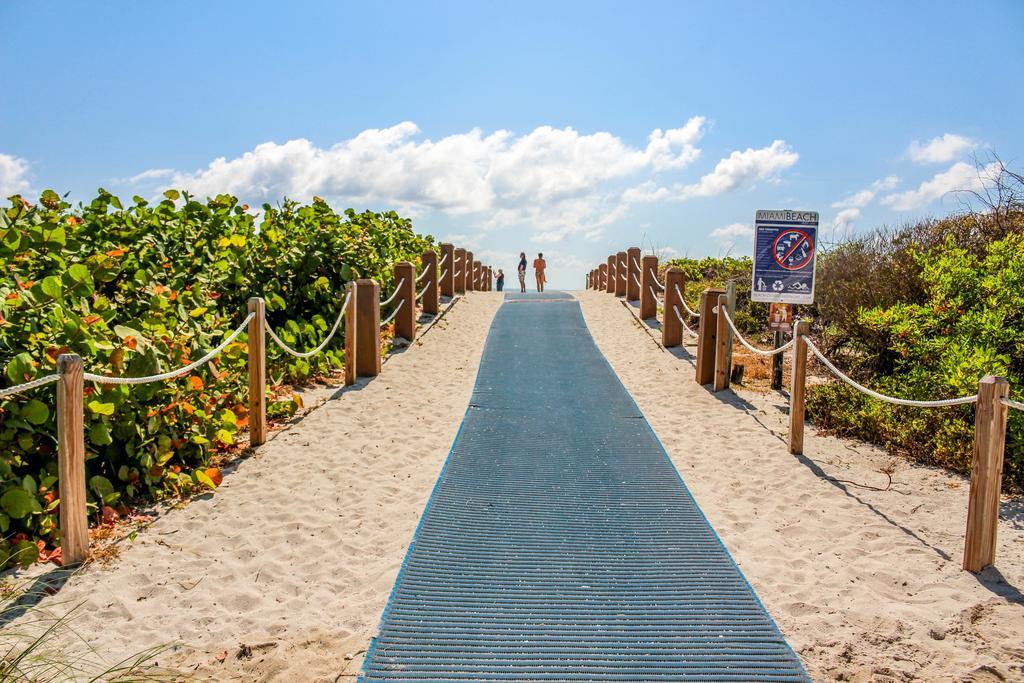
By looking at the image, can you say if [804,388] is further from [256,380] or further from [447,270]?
[447,270]

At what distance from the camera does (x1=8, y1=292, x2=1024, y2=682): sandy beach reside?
12.8ft

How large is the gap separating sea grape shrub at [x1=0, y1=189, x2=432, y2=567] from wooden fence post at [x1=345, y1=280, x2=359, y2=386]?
57 centimetres

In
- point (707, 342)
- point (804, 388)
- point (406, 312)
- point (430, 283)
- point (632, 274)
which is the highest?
point (632, 274)

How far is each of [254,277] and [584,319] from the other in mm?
8539

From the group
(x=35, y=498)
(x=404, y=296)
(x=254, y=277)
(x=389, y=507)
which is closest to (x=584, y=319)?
(x=404, y=296)

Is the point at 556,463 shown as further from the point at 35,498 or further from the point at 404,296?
the point at 404,296

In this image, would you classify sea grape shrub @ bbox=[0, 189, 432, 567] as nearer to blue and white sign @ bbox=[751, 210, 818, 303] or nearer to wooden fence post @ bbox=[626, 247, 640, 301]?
blue and white sign @ bbox=[751, 210, 818, 303]

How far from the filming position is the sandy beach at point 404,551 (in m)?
3.89

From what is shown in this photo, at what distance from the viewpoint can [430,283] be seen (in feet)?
52.0

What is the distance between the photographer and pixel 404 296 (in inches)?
520

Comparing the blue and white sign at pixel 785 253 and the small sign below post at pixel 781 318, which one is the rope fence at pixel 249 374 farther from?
the small sign below post at pixel 781 318

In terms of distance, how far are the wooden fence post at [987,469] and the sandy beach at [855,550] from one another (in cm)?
18

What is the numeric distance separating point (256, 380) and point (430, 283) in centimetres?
872

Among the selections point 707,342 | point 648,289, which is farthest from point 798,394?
point 648,289
